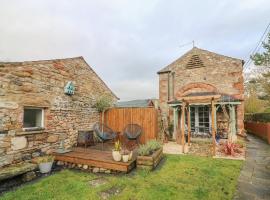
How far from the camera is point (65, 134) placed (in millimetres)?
6445

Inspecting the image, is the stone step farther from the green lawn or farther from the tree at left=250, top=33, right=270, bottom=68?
the tree at left=250, top=33, right=270, bottom=68

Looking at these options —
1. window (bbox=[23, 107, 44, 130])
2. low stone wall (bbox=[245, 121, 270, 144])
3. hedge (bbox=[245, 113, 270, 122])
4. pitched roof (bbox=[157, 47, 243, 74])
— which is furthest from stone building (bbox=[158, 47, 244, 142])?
window (bbox=[23, 107, 44, 130])

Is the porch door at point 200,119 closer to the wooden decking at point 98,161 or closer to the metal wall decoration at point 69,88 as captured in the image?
the wooden decking at point 98,161

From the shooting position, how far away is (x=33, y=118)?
215 inches

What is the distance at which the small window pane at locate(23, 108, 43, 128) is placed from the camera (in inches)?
202

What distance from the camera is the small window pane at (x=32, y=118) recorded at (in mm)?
5138

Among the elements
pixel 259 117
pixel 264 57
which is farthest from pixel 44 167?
pixel 259 117

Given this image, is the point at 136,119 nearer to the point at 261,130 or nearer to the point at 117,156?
the point at 117,156

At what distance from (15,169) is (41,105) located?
2108 millimetres

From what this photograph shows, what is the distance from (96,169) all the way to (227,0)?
8.09m

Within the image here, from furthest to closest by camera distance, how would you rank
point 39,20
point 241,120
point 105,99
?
point 241,120 → point 105,99 → point 39,20

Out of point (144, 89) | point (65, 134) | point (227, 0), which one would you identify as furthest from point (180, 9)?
point (144, 89)

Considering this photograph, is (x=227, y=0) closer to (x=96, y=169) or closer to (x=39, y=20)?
(x=96, y=169)

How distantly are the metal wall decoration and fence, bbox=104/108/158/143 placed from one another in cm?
260
